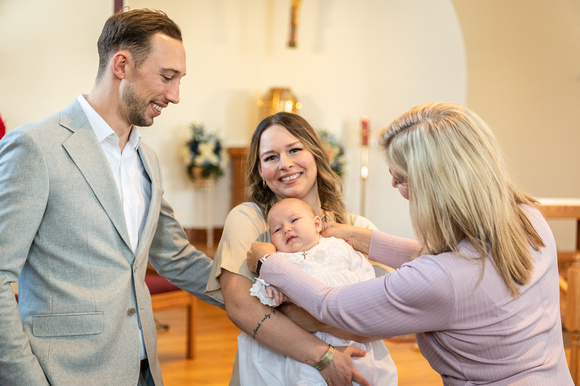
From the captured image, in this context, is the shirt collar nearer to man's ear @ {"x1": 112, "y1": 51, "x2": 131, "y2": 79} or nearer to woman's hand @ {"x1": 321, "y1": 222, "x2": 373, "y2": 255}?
man's ear @ {"x1": 112, "y1": 51, "x2": 131, "y2": 79}

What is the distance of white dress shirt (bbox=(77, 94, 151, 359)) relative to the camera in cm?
196

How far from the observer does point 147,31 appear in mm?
1989

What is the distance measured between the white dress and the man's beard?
2.18 ft

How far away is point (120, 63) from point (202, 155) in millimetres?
4831

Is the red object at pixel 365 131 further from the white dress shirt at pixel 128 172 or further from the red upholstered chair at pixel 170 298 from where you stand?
the white dress shirt at pixel 128 172

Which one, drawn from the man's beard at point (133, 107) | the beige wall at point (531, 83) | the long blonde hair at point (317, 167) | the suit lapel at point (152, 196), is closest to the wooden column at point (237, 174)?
the beige wall at point (531, 83)

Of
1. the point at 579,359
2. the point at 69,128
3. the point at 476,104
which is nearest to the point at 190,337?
the point at 579,359

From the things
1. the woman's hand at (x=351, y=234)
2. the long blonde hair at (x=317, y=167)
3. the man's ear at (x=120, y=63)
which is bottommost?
the woman's hand at (x=351, y=234)

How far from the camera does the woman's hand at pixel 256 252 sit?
193cm

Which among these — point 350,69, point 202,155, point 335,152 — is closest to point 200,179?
point 202,155

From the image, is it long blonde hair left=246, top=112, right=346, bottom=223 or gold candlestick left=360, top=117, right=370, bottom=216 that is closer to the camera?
long blonde hair left=246, top=112, right=346, bottom=223

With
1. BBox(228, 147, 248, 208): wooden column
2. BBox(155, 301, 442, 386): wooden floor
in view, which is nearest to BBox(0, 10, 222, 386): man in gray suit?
BBox(155, 301, 442, 386): wooden floor

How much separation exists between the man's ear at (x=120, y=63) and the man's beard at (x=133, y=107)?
5 cm

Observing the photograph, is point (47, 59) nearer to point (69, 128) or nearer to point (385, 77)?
point (385, 77)
